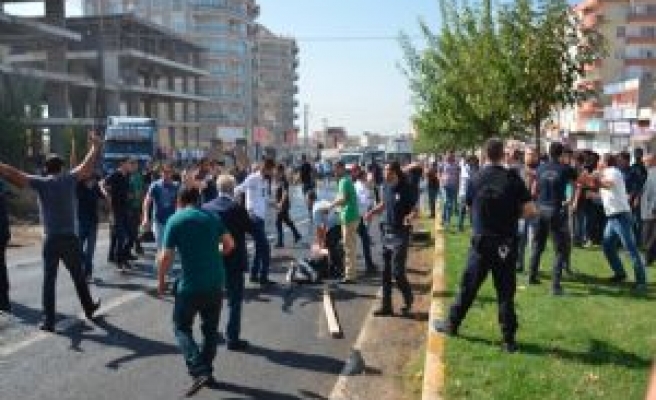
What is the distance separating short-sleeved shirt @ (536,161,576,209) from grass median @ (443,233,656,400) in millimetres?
1129

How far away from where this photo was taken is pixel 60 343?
8.90 m

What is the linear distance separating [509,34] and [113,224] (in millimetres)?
8690

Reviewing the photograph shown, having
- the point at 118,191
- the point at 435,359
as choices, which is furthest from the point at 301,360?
the point at 118,191

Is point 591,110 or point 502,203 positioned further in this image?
point 591,110

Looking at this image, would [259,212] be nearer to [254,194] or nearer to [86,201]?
[254,194]

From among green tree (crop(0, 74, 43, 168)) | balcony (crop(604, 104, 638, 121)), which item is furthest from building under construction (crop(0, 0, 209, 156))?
balcony (crop(604, 104, 638, 121))

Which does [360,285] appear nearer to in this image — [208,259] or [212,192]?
[212,192]

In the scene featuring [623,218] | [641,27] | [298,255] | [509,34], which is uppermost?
[641,27]

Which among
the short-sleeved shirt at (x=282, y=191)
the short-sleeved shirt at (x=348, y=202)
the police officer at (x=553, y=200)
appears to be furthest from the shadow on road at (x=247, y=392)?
the short-sleeved shirt at (x=282, y=191)

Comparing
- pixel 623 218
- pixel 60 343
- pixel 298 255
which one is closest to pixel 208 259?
pixel 60 343

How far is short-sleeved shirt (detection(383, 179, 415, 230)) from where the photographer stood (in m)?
10.2

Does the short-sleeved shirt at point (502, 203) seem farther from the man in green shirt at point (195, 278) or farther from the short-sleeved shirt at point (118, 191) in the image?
the short-sleeved shirt at point (118, 191)

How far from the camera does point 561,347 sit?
7852mm

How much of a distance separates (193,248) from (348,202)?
6527 millimetres
